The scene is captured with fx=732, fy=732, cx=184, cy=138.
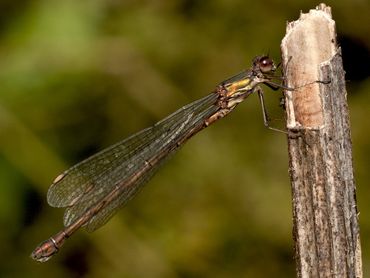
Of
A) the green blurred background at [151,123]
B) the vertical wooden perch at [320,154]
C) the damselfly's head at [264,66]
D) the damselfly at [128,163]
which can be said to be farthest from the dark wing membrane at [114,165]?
the vertical wooden perch at [320,154]

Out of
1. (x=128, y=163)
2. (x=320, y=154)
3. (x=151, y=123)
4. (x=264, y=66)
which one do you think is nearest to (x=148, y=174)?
(x=128, y=163)

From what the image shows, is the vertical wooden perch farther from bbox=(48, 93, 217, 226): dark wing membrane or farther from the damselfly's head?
bbox=(48, 93, 217, 226): dark wing membrane

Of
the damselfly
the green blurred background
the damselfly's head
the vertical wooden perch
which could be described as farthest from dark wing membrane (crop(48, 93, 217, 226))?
the vertical wooden perch

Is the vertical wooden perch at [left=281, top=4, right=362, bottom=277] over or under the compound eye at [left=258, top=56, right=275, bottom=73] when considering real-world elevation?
under

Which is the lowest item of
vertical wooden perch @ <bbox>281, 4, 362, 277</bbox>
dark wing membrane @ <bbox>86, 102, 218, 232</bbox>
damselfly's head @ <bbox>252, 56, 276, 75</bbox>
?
vertical wooden perch @ <bbox>281, 4, 362, 277</bbox>

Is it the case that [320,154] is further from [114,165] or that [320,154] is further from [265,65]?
[114,165]

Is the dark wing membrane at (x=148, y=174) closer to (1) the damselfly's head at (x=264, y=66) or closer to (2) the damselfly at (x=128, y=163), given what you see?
(2) the damselfly at (x=128, y=163)
